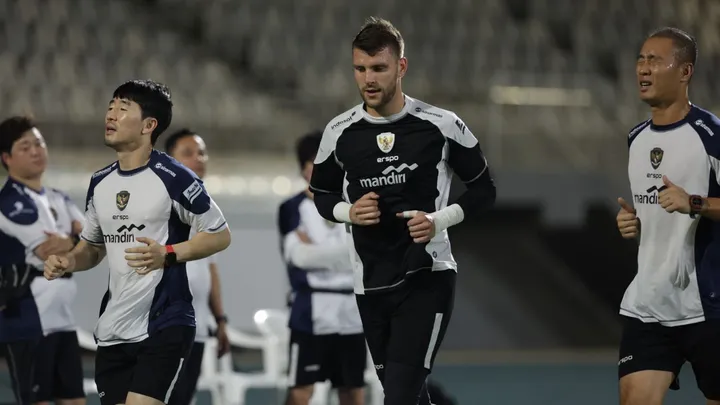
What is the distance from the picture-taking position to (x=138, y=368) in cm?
545

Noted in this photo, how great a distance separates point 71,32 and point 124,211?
1052 cm

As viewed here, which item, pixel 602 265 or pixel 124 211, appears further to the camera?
pixel 602 265

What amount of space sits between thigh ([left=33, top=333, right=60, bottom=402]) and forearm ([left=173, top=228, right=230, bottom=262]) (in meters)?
2.04

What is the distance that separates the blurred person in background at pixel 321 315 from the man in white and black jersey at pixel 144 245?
2.13 m

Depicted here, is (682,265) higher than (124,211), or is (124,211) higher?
(124,211)

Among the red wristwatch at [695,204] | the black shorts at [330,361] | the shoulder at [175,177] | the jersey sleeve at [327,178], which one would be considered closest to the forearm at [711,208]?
the red wristwatch at [695,204]

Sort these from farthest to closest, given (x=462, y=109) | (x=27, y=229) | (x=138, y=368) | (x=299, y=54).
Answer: (x=299, y=54)
(x=462, y=109)
(x=27, y=229)
(x=138, y=368)

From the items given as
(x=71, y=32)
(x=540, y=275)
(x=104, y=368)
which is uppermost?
(x=71, y=32)

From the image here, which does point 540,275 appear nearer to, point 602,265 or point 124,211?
point 602,265

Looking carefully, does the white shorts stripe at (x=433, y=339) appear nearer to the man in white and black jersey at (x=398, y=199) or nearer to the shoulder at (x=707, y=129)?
the man in white and black jersey at (x=398, y=199)

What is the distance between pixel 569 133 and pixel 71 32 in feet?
21.4

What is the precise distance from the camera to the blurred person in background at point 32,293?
23.3ft

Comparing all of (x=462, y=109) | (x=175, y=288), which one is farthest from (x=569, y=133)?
(x=175, y=288)

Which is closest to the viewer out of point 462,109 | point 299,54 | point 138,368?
point 138,368
